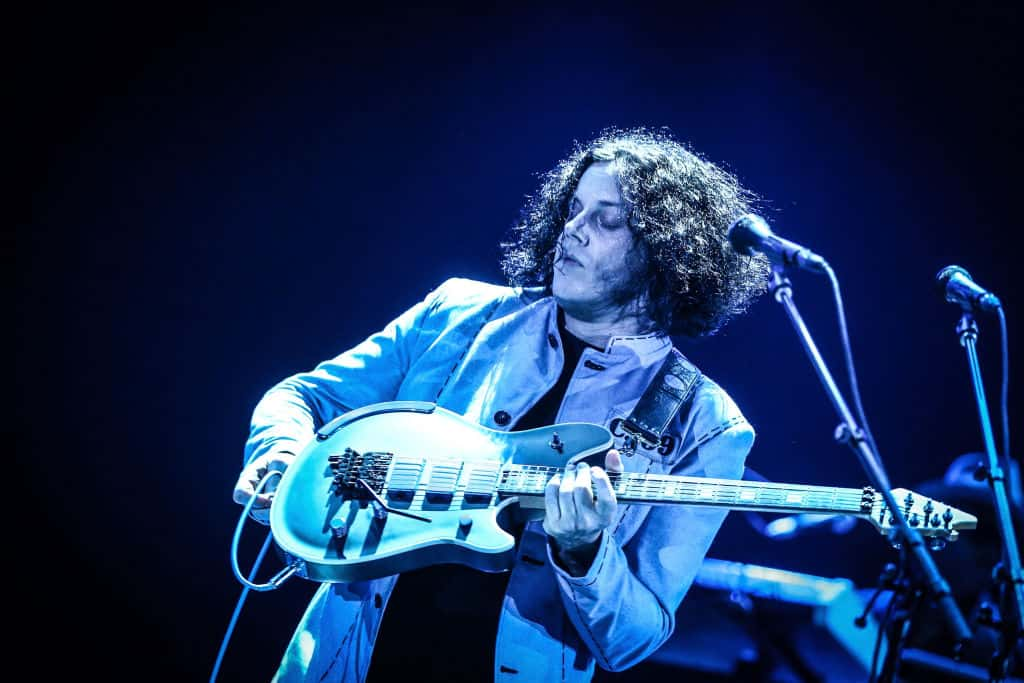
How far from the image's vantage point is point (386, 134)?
4.04 meters

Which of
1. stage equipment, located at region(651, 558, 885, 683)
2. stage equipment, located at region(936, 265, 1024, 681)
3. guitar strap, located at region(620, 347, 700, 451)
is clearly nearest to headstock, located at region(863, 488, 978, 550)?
stage equipment, located at region(936, 265, 1024, 681)

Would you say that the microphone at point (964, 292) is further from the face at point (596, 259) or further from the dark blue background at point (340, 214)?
the dark blue background at point (340, 214)

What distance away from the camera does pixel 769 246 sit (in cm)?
183

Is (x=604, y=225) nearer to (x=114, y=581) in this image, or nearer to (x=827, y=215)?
(x=827, y=215)

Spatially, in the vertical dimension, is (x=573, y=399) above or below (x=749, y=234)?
below

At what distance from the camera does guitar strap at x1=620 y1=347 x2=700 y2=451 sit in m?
2.49

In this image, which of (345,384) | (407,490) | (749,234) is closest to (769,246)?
(749,234)

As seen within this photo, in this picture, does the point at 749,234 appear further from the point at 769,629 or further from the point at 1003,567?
the point at 769,629

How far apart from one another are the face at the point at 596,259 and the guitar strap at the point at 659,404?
0.33 m

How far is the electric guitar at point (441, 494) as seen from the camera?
196 cm

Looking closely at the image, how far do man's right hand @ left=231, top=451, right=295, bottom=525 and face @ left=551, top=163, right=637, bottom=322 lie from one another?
118 cm

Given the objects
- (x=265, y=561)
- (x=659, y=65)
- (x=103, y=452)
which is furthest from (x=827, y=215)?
(x=103, y=452)

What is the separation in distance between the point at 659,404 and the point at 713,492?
0.47 metres

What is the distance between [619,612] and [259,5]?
148 inches
